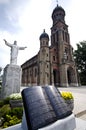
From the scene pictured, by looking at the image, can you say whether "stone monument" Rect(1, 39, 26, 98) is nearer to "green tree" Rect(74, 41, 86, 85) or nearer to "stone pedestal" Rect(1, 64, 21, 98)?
"stone pedestal" Rect(1, 64, 21, 98)

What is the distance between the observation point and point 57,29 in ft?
115

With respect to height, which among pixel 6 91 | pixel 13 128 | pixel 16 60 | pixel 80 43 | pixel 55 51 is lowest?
pixel 13 128

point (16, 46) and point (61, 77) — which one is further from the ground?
point (16, 46)

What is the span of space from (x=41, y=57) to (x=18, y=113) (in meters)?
26.0

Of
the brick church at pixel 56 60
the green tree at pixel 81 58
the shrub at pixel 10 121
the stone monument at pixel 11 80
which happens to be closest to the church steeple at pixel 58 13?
the brick church at pixel 56 60

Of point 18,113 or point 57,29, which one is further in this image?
point 57,29

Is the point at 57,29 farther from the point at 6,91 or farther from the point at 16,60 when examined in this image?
the point at 6,91

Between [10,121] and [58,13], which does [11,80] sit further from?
[58,13]

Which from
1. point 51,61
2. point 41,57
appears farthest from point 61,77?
point 41,57

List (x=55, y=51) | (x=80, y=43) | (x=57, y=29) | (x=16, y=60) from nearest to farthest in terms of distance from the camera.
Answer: (x=16, y=60) < (x=55, y=51) < (x=57, y=29) < (x=80, y=43)

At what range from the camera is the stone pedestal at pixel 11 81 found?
694 centimetres

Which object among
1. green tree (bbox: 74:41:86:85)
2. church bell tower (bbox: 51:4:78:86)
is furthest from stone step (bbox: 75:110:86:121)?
green tree (bbox: 74:41:86:85)

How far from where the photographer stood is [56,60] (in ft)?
105

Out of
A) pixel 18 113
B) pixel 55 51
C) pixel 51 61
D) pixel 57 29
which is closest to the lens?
pixel 18 113
